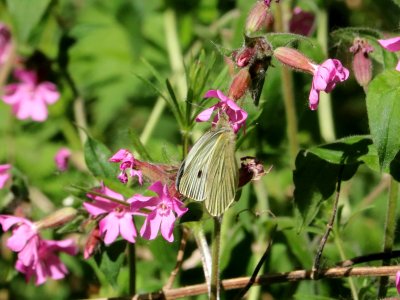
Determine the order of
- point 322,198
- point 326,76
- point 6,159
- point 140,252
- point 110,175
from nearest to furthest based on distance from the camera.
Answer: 1. point 326,76
2. point 322,198
3. point 110,175
4. point 140,252
5. point 6,159

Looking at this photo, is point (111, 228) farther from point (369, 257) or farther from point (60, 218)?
point (369, 257)

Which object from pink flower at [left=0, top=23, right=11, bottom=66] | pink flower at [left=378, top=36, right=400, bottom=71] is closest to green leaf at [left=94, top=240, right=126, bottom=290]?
pink flower at [left=378, top=36, right=400, bottom=71]

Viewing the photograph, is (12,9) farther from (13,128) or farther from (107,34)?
(107,34)

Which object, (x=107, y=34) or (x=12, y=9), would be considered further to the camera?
(x=107, y=34)

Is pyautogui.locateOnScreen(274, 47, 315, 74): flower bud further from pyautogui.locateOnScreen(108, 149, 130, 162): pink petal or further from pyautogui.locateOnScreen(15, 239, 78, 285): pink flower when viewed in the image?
pyautogui.locateOnScreen(15, 239, 78, 285): pink flower

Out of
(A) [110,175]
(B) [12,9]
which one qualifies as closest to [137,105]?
(B) [12,9]

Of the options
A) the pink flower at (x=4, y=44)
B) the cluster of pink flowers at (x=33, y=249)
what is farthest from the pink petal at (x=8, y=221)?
the pink flower at (x=4, y=44)
